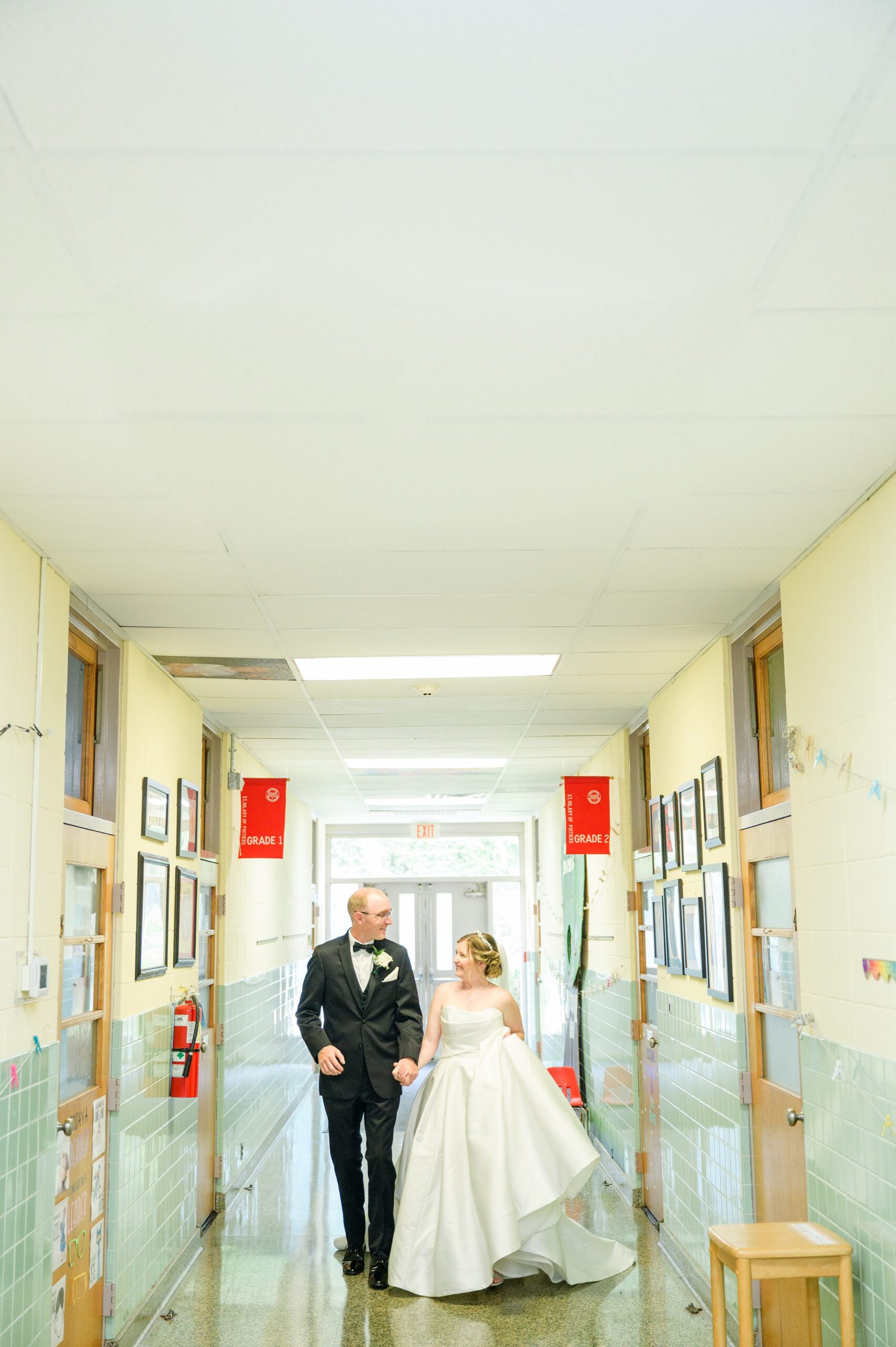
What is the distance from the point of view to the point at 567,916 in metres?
9.95

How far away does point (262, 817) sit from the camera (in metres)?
7.52

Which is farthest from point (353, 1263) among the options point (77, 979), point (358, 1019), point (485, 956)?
point (77, 979)

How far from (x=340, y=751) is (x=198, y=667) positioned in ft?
9.14

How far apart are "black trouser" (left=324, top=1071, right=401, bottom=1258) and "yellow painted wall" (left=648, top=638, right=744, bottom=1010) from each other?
1563mm

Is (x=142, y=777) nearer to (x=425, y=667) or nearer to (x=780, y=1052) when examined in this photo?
(x=425, y=667)

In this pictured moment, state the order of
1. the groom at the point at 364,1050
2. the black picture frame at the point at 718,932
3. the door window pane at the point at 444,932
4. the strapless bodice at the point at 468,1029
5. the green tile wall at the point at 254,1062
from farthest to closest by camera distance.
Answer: the door window pane at the point at 444,932
the green tile wall at the point at 254,1062
the strapless bodice at the point at 468,1029
the groom at the point at 364,1050
the black picture frame at the point at 718,932

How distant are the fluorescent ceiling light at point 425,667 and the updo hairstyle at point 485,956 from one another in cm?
130

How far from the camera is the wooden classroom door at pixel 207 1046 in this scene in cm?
649

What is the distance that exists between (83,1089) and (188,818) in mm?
1893

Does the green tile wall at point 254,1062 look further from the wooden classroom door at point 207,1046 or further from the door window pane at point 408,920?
the door window pane at point 408,920

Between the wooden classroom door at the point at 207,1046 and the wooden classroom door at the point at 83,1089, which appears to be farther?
the wooden classroom door at the point at 207,1046

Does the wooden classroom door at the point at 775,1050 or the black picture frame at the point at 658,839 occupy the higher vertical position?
the black picture frame at the point at 658,839

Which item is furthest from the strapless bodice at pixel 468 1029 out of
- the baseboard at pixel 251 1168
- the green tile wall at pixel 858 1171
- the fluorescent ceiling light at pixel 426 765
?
the fluorescent ceiling light at pixel 426 765

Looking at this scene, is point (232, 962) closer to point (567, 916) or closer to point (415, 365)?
point (567, 916)
